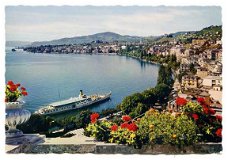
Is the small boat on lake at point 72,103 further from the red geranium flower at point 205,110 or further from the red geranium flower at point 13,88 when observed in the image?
the red geranium flower at point 205,110

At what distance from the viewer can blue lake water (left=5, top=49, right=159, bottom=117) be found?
523cm

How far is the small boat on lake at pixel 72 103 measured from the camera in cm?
526

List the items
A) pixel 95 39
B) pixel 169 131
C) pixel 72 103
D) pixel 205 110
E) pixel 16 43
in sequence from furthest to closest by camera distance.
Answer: pixel 95 39, pixel 72 103, pixel 16 43, pixel 205 110, pixel 169 131

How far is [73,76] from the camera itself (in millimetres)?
5383

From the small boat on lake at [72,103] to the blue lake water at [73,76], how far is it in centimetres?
5

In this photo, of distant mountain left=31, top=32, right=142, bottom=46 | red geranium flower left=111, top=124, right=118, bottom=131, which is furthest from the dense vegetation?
distant mountain left=31, top=32, right=142, bottom=46

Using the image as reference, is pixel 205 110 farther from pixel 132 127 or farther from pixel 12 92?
pixel 12 92

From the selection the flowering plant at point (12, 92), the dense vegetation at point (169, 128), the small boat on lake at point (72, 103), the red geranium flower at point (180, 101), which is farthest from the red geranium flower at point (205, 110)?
the flowering plant at point (12, 92)

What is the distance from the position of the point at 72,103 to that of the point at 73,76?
341 millimetres

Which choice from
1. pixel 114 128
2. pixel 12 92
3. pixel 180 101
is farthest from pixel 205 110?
pixel 12 92

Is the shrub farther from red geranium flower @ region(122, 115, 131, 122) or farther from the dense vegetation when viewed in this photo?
red geranium flower @ region(122, 115, 131, 122)
